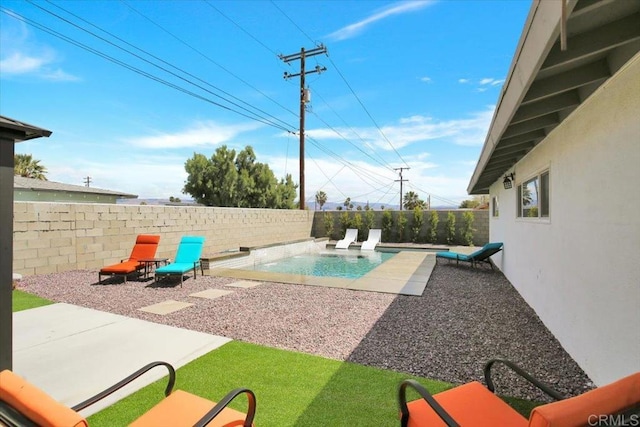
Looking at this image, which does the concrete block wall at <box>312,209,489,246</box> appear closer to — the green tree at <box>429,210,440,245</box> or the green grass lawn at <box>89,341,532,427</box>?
the green tree at <box>429,210,440,245</box>

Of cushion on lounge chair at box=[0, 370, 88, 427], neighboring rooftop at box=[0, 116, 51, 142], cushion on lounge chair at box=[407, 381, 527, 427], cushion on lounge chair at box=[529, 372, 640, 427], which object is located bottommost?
cushion on lounge chair at box=[407, 381, 527, 427]

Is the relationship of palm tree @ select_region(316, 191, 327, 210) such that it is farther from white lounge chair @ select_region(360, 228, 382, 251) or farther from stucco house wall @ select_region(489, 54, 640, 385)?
stucco house wall @ select_region(489, 54, 640, 385)

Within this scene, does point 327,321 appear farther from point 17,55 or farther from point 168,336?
point 17,55

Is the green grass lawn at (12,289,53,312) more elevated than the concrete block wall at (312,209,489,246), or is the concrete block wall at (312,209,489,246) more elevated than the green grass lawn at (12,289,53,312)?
the concrete block wall at (312,209,489,246)

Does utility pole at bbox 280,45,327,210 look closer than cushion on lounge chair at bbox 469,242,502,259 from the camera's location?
No

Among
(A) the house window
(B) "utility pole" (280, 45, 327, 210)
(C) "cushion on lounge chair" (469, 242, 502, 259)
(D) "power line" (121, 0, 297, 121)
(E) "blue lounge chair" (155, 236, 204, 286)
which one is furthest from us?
(B) "utility pole" (280, 45, 327, 210)

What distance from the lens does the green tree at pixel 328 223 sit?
2133cm

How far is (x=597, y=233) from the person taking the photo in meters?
3.16

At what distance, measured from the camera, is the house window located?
5345 mm

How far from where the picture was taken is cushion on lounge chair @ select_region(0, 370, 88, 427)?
48.0 inches

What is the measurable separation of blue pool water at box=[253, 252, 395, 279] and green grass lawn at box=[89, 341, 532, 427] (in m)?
6.71

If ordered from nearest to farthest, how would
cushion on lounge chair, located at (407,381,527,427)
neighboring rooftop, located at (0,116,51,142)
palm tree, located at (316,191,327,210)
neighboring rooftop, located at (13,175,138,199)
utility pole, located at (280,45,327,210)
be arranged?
cushion on lounge chair, located at (407,381,527,427) < neighboring rooftop, located at (0,116,51,142) < neighboring rooftop, located at (13,175,138,199) < utility pole, located at (280,45,327,210) < palm tree, located at (316,191,327,210)

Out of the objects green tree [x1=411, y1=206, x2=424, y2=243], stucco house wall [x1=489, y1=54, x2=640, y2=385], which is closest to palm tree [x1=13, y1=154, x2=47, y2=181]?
green tree [x1=411, y1=206, x2=424, y2=243]

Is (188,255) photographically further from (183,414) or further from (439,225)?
(439,225)
